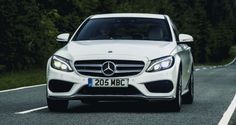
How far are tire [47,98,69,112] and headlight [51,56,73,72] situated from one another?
55cm

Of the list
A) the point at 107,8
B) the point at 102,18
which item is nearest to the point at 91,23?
the point at 102,18

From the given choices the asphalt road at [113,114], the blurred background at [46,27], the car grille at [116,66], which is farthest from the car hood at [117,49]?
the blurred background at [46,27]

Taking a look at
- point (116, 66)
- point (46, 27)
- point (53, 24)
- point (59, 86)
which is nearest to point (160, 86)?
point (116, 66)

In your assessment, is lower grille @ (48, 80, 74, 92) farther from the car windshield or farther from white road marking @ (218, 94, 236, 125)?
white road marking @ (218, 94, 236, 125)

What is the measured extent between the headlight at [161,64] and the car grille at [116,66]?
146 millimetres

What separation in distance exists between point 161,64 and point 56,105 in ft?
5.69

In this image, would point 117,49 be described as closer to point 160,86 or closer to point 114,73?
point 114,73

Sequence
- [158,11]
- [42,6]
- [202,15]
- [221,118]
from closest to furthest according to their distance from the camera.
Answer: [221,118] → [42,6] → [158,11] → [202,15]

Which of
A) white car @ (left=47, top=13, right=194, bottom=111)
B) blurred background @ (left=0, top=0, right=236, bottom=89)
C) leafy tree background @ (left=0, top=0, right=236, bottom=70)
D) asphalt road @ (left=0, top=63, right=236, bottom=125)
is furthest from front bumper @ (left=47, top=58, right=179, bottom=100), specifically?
leafy tree background @ (left=0, top=0, right=236, bottom=70)

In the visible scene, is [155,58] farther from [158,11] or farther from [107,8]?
[158,11]

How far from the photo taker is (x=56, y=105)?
36.2 feet

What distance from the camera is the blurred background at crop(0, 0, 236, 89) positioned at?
3120cm

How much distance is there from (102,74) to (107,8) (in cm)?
5636

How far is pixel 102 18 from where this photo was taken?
40.9ft
